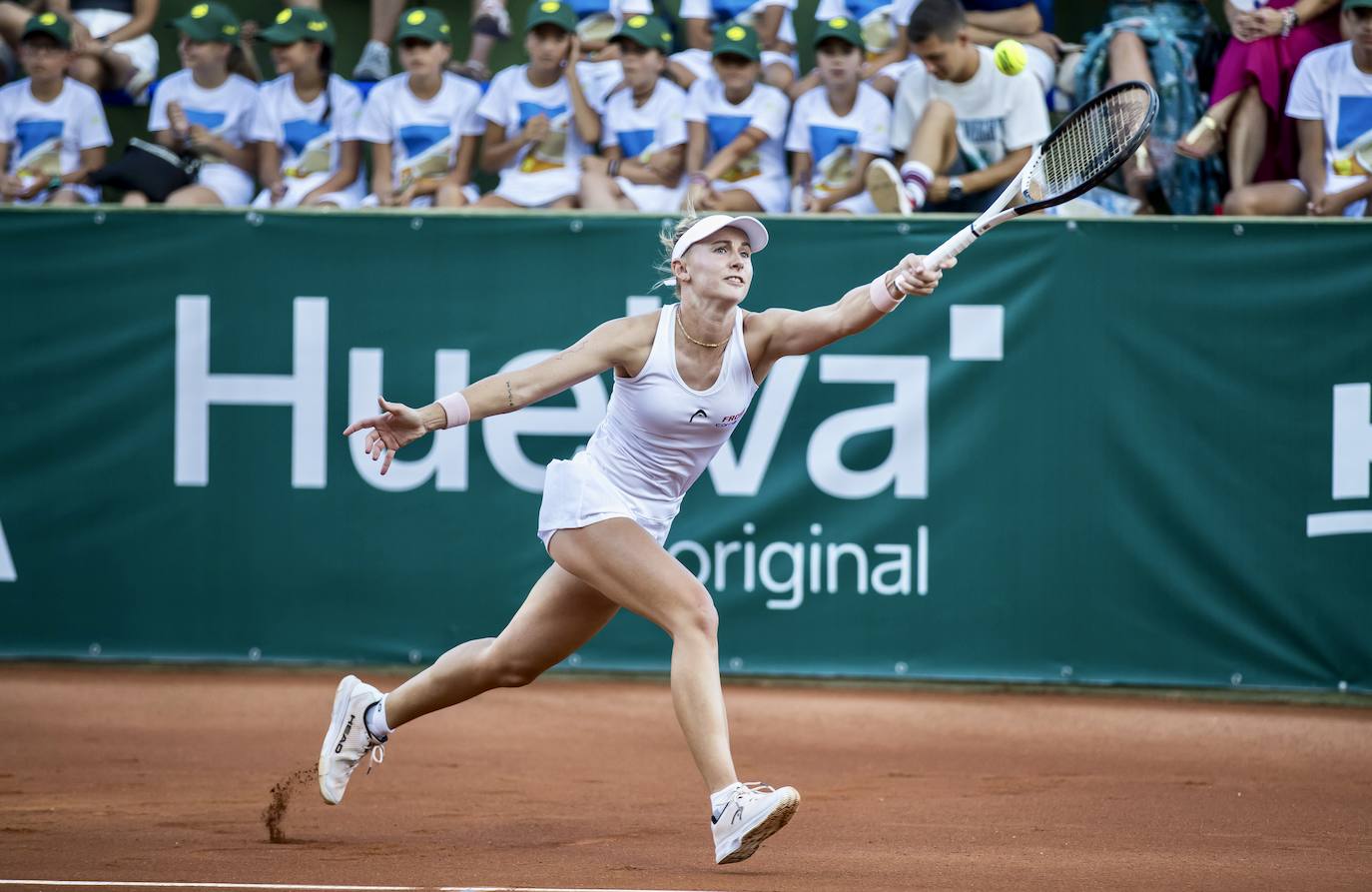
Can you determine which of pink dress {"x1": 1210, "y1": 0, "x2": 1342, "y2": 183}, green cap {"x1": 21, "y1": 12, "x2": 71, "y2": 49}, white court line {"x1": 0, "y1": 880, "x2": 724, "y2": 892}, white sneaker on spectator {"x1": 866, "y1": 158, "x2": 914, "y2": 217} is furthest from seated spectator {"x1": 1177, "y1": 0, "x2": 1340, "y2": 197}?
green cap {"x1": 21, "y1": 12, "x2": 71, "y2": 49}

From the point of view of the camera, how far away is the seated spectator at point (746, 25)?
8.96m

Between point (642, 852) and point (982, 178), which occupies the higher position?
point (982, 178)

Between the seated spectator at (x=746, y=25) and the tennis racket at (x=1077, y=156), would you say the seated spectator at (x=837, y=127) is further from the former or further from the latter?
the tennis racket at (x=1077, y=156)

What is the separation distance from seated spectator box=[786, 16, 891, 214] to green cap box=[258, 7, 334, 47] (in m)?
2.84

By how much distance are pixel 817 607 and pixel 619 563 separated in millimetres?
3165

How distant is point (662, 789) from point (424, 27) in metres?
4.92

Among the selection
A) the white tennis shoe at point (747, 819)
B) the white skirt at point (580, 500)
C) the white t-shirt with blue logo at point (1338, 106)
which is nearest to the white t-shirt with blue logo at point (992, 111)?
the white t-shirt with blue logo at point (1338, 106)

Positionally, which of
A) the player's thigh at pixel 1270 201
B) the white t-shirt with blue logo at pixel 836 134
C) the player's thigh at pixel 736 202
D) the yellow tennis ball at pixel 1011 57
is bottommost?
the player's thigh at pixel 1270 201

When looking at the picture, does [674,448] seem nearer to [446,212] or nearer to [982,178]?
[446,212]

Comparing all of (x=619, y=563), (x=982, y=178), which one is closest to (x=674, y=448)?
(x=619, y=563)

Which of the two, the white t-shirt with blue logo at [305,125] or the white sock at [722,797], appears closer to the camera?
the white sock at [722,797]

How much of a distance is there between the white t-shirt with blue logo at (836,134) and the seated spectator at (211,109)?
319 centimetres

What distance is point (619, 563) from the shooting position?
14.9 feet

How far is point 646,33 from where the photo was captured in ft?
Answer: 28.6
